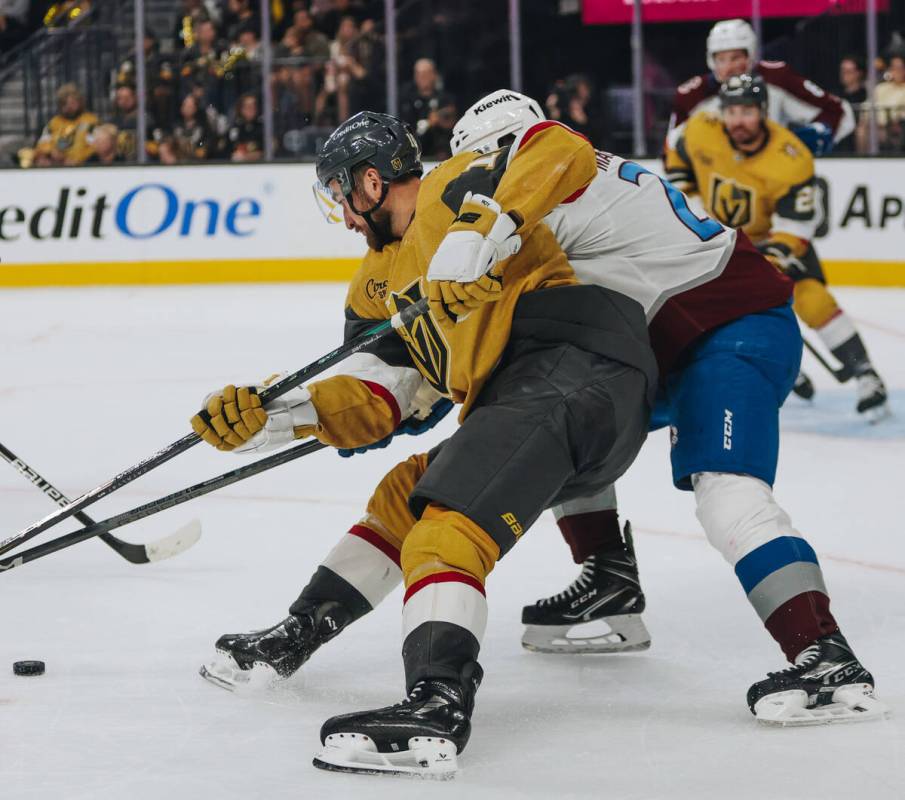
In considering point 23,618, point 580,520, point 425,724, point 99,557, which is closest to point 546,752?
point 425,724

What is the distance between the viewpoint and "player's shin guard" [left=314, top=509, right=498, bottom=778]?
2.17 meters

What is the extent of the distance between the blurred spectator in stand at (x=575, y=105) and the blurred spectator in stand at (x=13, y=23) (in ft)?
11.5

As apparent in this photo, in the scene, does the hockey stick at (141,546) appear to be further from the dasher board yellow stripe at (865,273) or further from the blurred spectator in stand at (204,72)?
the blurred spectator in stand at (204,72)

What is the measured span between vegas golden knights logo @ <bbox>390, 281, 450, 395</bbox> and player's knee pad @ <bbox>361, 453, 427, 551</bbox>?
0.54ft

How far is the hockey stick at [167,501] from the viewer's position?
276cm

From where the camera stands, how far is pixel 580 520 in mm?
2951

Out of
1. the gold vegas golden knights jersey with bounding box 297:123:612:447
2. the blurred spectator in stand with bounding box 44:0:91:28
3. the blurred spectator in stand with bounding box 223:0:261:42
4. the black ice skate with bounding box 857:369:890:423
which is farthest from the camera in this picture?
the blurred spectator in stand with bounding box 44:0:91:28

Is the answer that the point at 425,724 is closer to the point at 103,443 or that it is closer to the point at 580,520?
the point at 580,520

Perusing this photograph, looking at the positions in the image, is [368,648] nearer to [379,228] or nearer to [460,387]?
[460,387]

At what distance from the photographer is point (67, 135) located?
29.5 feet

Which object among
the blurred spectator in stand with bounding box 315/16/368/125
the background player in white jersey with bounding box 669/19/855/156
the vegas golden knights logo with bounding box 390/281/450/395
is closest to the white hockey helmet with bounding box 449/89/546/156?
the vegas golden knights logo with bounding box 390/281/450/395

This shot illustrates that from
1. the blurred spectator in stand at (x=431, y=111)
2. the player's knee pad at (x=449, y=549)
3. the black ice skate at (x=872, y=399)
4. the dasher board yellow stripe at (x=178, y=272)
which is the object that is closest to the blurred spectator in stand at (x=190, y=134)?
the dasher board yellow stripe at (x=178, y=272)

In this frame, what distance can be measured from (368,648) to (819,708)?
85 centimetres

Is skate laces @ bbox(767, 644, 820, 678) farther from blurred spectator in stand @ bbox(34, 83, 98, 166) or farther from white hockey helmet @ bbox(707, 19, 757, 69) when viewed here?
blurred spectator in stand @ bbox(34, 83, 98, 166)
